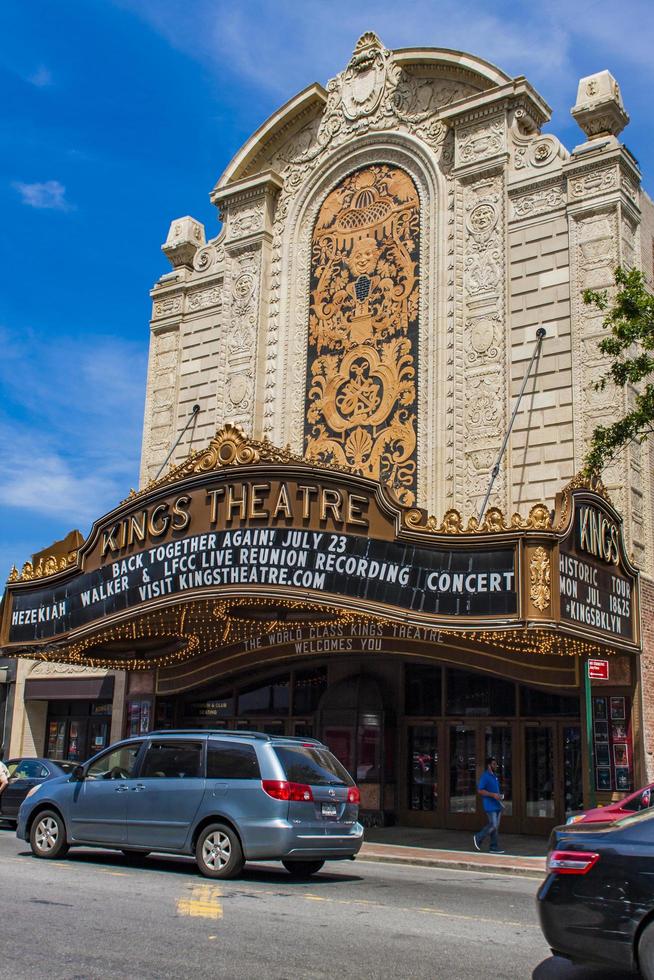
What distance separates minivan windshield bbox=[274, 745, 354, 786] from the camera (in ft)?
41.4

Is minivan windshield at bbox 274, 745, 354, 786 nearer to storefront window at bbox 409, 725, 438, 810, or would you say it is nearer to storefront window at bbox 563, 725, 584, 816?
storefront window at bbox 563, 725, 584, 816

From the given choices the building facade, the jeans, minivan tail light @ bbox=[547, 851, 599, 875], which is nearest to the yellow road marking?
minivan tail light @ bbox=[547, 851, 599, 875]

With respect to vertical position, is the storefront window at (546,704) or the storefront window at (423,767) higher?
the storefront window at (546,704)

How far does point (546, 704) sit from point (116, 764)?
9.98m

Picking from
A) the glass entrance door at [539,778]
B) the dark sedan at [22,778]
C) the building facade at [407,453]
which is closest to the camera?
the building facade at [407,453]

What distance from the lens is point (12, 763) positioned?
22094mm

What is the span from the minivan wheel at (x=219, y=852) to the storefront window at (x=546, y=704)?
32.7ft

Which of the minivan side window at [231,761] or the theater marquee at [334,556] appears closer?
the minivan side window at [231,761]

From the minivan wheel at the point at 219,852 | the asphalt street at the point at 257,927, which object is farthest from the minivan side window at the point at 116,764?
the minivan wheel at the point at 219,852

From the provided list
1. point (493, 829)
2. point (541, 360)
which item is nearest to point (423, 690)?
point (493, 829)

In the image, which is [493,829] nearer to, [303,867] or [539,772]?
[539,772]

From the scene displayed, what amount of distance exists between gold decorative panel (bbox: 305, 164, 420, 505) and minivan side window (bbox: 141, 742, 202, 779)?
10816 millimetres

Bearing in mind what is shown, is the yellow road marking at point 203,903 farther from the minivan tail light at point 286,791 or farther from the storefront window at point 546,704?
the storefront window at point 546,704

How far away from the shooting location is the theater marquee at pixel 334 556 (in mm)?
16594
